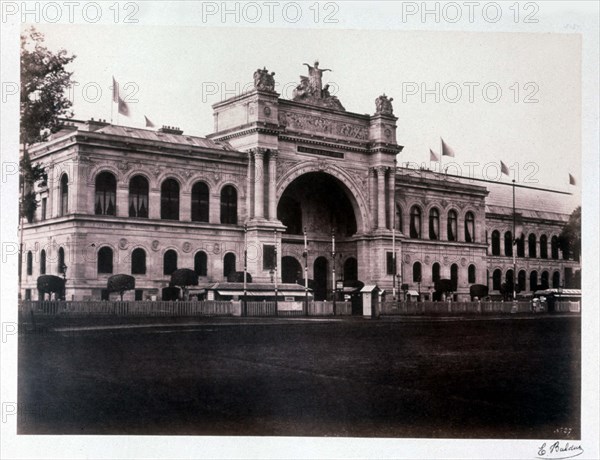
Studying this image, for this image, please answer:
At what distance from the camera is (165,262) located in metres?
43.2

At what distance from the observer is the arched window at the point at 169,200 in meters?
43.9

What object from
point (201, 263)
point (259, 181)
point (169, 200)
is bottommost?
point (201, 263)

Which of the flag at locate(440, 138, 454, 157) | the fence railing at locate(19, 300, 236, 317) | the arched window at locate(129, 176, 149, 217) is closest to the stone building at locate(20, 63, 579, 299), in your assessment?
the arched window at locate(129, 176, 149, 217)

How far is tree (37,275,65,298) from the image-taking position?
29095 millimetres

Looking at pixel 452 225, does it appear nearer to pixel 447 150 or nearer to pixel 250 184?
pixel 250 184

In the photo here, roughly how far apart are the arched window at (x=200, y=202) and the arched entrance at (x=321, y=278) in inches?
372

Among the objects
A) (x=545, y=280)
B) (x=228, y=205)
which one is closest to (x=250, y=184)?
(x=228, y=205)

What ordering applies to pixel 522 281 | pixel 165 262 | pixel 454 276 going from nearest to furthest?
pixel 522 281 < pixel 165 262 < pixel 454 276

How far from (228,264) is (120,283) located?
797 centimetres

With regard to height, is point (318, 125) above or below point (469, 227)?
above

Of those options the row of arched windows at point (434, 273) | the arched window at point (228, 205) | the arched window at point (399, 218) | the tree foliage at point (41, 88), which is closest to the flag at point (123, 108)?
the tree foliage at point (41, 88)

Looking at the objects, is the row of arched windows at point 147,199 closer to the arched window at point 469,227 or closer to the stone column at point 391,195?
the stone column at point 391,195
